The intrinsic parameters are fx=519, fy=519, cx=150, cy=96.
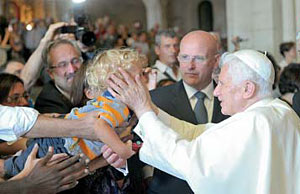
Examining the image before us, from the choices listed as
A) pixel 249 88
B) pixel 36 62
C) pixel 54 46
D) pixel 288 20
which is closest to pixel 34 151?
pixel 249 88

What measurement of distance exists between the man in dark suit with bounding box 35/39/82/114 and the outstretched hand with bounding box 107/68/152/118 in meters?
1.35

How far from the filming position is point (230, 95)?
8.04ft

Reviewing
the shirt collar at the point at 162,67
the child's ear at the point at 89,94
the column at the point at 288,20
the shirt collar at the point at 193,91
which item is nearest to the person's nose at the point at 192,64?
the shirt collar at the point at 193,91

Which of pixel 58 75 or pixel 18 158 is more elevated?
pixel 58 75

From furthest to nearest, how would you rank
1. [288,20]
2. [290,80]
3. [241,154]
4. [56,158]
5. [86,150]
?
[288,20]
[290,80]
[86,150]
[56,158]
[241,154]

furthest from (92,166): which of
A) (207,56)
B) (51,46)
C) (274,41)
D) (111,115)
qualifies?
(274,41)

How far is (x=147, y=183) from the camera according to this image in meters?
3.55

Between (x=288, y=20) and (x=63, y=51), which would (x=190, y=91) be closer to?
(x=63, y=51)

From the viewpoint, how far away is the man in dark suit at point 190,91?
9.77 ft

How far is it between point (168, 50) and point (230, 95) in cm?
400

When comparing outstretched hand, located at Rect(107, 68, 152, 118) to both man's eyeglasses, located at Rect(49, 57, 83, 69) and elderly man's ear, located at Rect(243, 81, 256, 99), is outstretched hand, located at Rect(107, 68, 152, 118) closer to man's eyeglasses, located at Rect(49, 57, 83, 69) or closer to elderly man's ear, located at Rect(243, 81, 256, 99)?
elderly man's ear, located at Rect(243, 81, 256, 99)

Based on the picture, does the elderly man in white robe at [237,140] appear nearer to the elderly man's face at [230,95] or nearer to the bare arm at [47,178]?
the elderly man's face at [230,95]

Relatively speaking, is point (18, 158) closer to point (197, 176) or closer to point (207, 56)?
point (197, 176)

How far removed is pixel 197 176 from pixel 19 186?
0.89 meters
